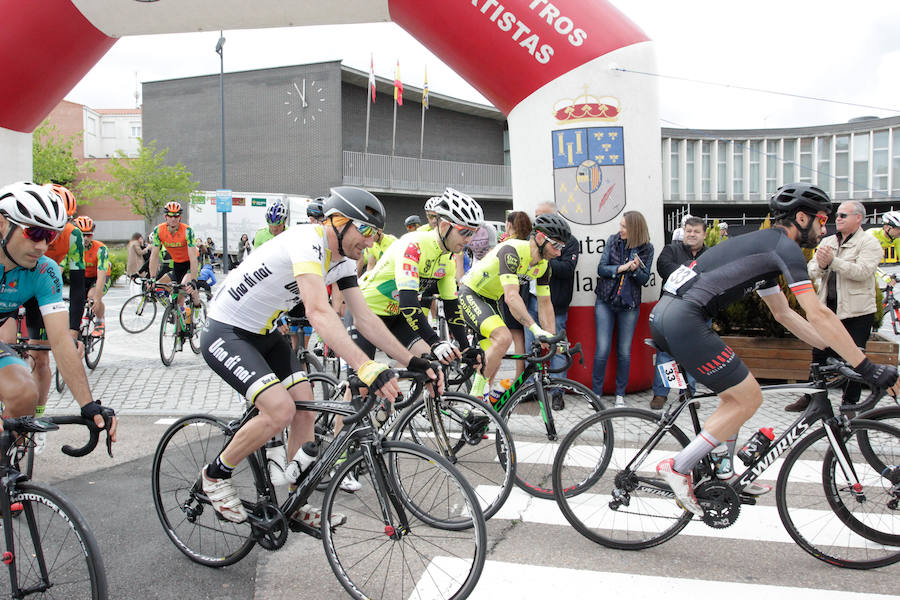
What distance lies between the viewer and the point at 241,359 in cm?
340

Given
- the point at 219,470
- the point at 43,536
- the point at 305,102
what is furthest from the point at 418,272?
the point at 305,102

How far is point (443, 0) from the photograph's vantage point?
23.3 feet

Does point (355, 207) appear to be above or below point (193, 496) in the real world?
above

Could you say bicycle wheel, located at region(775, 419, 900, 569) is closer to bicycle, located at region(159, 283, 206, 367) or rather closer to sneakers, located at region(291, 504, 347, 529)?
sneakers, located at region(291, 504, 347, 529)

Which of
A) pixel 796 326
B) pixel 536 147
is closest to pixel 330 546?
pixel 796 326

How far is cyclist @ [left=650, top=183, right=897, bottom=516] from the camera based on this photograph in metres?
3.50

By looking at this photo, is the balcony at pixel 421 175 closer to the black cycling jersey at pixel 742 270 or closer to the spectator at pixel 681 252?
the spectator at pixel 681 252

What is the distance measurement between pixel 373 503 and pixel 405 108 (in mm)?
37967

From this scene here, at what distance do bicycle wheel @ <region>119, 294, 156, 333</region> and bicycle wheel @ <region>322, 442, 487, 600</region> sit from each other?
9050 millimetres

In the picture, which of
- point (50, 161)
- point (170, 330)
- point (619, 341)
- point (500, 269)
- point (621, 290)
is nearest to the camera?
point (500, 269)

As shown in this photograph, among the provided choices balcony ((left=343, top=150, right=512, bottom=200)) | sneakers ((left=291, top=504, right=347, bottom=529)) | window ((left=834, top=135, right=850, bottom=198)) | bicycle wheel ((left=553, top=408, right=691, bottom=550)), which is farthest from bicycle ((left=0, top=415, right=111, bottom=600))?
window ((left=834, top=135, right=850, bottom=198))

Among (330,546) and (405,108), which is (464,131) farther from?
(330,546)

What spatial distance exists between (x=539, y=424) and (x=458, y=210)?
167 centimetres

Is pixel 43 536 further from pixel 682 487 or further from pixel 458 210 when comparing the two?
pixel 458 210
